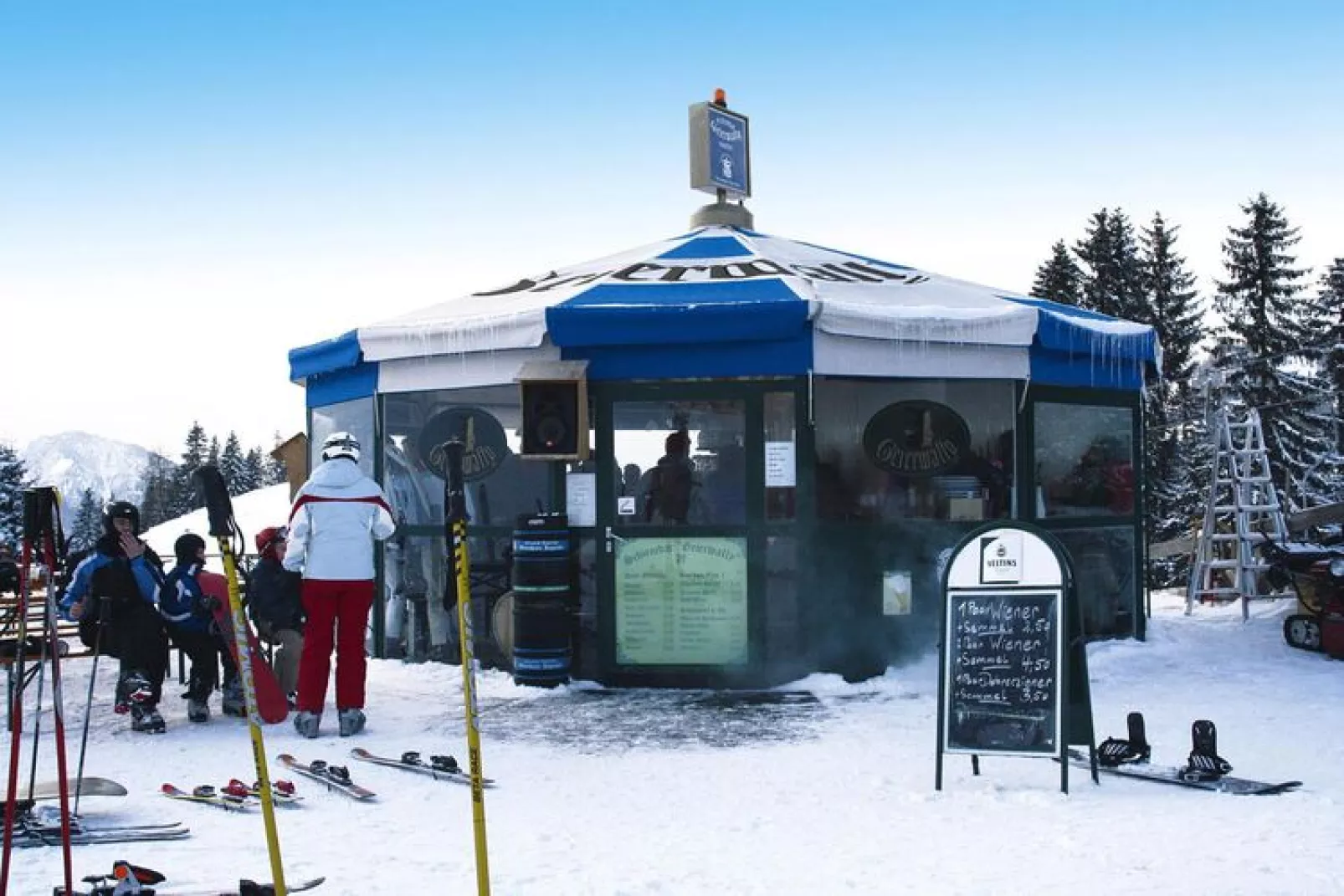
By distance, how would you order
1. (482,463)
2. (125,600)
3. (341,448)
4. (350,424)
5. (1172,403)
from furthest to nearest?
1. (1172,403)
2. (350,424)
3. (482,463)
4. (341,448)
5. (125,600)

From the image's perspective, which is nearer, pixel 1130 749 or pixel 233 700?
pixel 1130 749

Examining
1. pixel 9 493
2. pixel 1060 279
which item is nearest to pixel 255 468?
pixel 9 493

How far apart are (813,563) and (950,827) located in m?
3.70

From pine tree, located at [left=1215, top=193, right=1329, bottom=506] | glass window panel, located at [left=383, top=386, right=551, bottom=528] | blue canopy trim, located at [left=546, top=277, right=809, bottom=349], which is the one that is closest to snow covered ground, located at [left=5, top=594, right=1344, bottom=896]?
glass window panel, located at [left=383, top=386, right=551, bottom=528]

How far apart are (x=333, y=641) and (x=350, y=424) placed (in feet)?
11.0

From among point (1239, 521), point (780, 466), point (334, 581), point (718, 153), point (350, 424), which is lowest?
point (334, 581)

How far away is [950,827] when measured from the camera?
17.0ft

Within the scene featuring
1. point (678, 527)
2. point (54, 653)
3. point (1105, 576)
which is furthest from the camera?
point (1105, 576)

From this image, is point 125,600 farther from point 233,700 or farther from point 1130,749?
point 1130,749

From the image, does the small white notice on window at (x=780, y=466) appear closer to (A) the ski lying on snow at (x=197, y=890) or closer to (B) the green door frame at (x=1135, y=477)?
(B) the green door frame at (x=1135, y=477)

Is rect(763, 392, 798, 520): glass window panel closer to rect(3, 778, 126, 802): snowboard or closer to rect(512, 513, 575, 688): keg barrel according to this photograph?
rect(512, 513, 575, 688): keg barrel

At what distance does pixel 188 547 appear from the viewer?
7816mm

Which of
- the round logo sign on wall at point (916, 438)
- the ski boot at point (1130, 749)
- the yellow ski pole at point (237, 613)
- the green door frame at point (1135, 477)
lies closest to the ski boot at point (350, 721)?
the yellow ski pole at point (237, 613)

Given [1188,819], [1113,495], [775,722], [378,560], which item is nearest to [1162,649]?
[1113,495]
